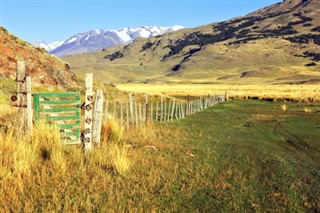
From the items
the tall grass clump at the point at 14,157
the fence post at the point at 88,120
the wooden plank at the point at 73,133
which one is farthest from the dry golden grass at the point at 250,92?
the tall grass clump at the point at 14,157

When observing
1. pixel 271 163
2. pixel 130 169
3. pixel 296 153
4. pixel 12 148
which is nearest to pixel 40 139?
pixel 12 148

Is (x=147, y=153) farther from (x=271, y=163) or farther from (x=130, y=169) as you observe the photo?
(x=271, y=163)

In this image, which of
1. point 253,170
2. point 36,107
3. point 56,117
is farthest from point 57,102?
point 253,170

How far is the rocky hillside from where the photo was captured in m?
34.4

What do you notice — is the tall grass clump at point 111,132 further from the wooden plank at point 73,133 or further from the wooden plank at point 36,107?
the wooden plank at point 36,107

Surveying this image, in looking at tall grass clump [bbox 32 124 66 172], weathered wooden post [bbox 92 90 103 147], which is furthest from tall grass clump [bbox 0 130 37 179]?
weathered wooden post [bbox 92 90 103 147]

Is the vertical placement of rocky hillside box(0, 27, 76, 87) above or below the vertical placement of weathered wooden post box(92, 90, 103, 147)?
above

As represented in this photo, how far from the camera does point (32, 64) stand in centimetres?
3731

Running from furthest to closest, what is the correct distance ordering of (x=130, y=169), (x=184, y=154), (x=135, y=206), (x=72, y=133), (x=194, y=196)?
(x=184, y=154) < (x=72, y=133) < (x=130, y=169) < (x=194, y=196) < (x=135, y=206)

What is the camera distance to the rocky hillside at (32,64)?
34375 millimetres

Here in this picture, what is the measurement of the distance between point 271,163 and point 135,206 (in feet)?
22.4

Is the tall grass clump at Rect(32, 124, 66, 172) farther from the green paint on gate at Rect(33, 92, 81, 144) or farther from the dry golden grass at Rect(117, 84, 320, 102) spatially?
the dry golden grass at Rect(117, 84, 320, 102)

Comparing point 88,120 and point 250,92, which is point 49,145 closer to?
point 88,120

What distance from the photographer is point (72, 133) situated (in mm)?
12523
